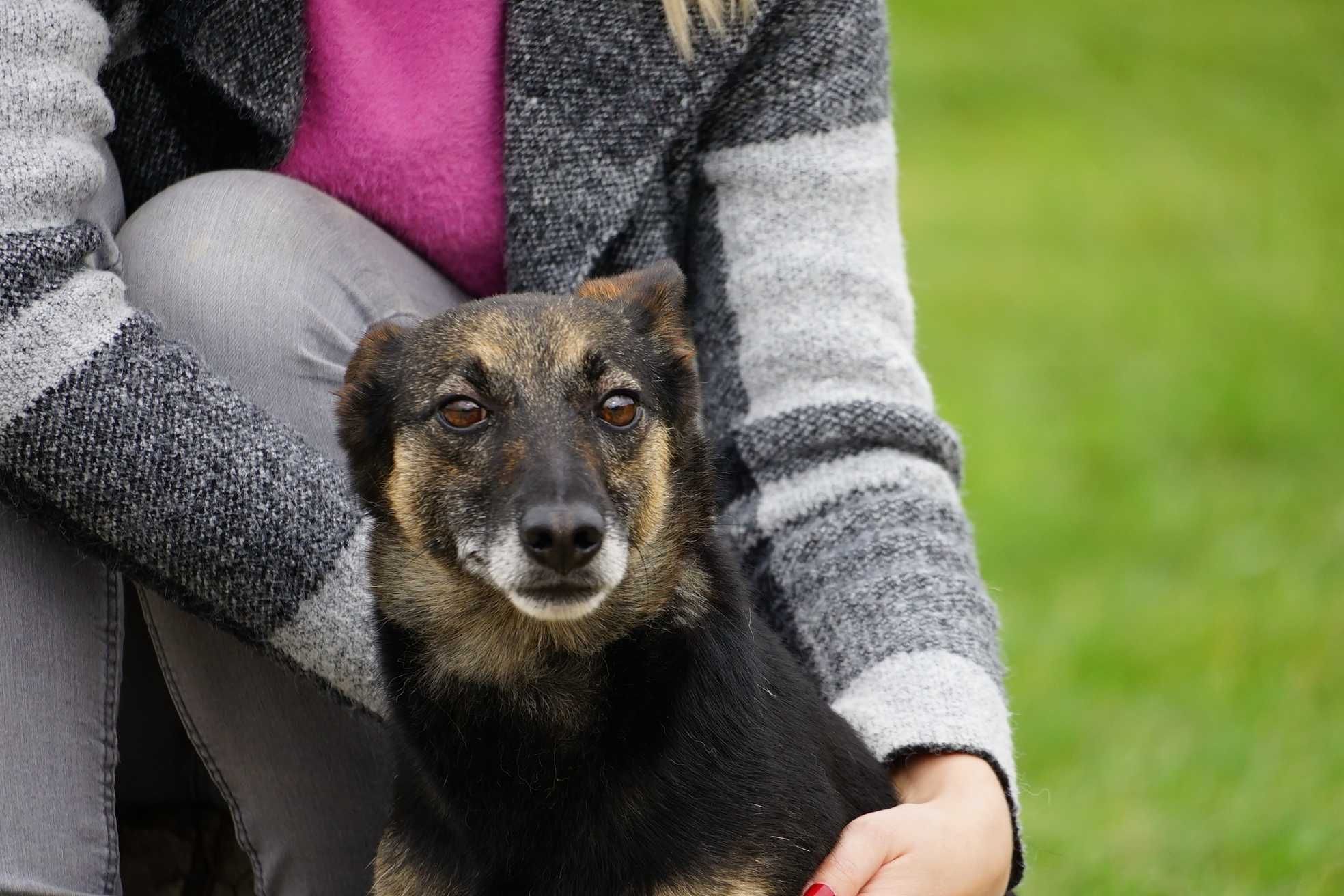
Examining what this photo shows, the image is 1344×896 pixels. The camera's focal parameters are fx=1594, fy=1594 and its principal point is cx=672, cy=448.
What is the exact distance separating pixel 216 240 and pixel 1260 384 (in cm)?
668

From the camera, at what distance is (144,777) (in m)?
2.84

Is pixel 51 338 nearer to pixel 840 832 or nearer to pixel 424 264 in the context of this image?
pixel 424 264

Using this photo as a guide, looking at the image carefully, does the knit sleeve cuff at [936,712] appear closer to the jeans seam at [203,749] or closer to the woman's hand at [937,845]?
the woman's hand at [937,845]

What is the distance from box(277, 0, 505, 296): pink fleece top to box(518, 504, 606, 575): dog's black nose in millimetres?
807

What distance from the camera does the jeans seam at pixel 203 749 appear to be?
238 cm

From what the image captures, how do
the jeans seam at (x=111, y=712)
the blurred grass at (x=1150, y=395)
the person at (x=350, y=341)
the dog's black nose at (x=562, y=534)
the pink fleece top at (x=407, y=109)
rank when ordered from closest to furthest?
the dog's black nose at (x=562, y=534), the person at (x=350, y=341), the jeans seam at (x=111, y=712), the pink fleece top at (x=407, y=109), the blurred grass at (x=1150, y=395)

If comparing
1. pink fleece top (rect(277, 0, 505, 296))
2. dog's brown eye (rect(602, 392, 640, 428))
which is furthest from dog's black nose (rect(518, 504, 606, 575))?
pink fleece top (rect(277, 0, 505, 296))

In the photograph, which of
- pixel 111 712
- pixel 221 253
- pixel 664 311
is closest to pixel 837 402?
pixel 664 311

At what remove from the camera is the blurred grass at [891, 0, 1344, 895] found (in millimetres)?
4246

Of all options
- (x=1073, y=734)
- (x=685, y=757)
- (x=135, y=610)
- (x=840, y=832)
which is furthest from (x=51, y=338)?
(x=1073, y=734)

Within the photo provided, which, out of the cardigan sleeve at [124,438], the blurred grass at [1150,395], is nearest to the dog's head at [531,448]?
the cardigan sleeve at [124,438]

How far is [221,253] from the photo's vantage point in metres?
2.43

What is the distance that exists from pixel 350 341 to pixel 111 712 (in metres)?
0.68

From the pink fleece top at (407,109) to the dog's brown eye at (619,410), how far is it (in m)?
0.57
